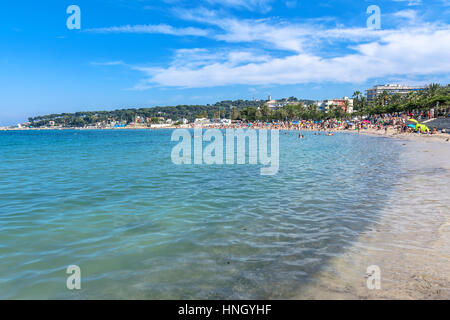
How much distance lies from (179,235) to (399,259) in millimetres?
4940

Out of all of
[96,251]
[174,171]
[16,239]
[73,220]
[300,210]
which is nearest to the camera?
[96,251]

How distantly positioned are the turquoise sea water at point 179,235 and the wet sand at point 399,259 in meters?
0.33

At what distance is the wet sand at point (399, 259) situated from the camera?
490 centimetres

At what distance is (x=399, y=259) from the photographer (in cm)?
611

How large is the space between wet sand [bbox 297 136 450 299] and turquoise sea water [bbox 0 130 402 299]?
326 millimetres

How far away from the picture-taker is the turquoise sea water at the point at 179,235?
5309mm

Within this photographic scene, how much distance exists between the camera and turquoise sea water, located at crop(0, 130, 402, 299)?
5.31 metres

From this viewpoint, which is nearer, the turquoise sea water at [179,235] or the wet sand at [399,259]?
the wet sand at [399,259]

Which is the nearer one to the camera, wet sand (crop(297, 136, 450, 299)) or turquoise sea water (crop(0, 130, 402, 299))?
wet sand (crop(297, 136, 450, 299))

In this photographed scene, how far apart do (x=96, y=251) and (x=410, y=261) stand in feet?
21.7

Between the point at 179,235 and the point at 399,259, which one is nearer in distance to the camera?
the point at 399,259

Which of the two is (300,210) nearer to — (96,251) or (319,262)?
(319,262)

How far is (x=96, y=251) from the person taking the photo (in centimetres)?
680
